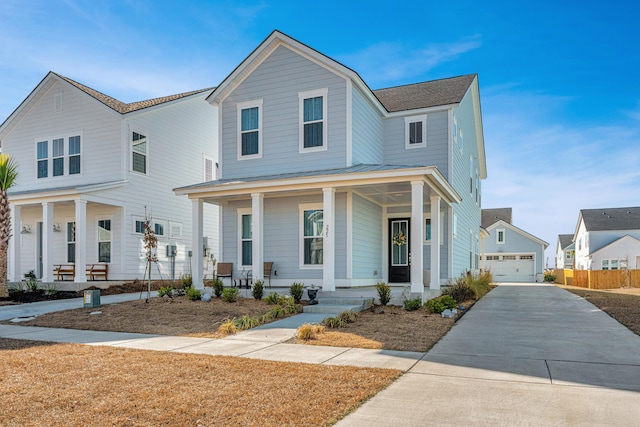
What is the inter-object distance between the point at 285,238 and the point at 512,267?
33043 mm

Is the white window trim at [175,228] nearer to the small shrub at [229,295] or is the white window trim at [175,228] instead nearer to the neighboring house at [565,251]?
the small shrub at [229,295]

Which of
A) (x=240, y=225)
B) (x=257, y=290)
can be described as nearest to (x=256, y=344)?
(x=257, y=290)

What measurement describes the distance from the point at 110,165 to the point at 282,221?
790 cm

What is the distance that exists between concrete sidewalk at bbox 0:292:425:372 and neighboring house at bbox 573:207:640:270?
39366 mm

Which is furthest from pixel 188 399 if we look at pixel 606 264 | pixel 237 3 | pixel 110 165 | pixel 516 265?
pixel 606 264

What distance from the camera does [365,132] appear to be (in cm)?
1497

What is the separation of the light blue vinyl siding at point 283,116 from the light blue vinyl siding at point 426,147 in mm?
3277

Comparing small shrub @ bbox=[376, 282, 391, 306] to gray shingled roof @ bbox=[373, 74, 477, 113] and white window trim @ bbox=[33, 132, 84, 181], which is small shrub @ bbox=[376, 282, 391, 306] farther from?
white window trim @ bbox=[33, 132, 84, 181]

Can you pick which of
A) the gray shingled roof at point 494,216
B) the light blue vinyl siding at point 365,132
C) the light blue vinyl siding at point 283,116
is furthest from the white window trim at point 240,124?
the gray shingled roof at point 494,216

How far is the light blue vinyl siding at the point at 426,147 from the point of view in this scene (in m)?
16.0

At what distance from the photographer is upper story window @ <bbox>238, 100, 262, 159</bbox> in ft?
49.2

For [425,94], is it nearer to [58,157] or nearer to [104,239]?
[104,239]

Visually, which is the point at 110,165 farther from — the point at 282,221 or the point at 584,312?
the point at 584,312

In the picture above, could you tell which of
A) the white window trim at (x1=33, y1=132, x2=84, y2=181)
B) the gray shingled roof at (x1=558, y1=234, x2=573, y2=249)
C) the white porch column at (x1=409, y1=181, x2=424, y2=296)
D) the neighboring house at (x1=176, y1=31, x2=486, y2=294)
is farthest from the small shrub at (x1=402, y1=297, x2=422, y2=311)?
the gray shingled roof at (x1=558, y1=234, x2=573, y2=249)
